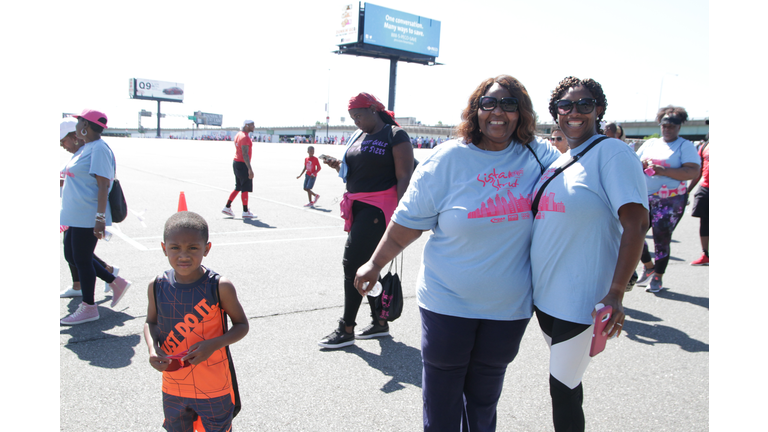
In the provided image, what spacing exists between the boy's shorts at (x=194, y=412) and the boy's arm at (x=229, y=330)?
0.82 feet

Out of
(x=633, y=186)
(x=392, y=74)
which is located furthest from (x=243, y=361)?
(x=392, y=74)

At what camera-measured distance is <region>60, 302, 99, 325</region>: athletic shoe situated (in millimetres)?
4094

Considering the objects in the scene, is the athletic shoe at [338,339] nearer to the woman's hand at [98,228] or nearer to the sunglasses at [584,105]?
the woman's hand at [98,228]

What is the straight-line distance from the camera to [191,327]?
214 centimetres

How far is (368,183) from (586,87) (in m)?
1.87

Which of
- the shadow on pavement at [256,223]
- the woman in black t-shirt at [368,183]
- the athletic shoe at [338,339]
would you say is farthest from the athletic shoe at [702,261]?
the shadow on pavement at [256,223]

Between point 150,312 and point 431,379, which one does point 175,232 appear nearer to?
point 150,312

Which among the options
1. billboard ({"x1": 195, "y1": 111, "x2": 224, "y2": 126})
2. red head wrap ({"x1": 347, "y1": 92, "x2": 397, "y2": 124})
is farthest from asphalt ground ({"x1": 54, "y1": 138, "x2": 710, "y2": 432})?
billboard ({"x1": 195, "y1": 111, "x2": 224, "y2": 126})

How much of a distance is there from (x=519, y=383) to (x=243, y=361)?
6.28ft

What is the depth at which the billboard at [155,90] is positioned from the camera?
110m

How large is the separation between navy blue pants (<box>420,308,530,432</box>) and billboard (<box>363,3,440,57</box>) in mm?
62176

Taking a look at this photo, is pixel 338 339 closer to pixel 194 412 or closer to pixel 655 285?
pixel 194 412

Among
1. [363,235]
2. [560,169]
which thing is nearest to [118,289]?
Result: [363,235]

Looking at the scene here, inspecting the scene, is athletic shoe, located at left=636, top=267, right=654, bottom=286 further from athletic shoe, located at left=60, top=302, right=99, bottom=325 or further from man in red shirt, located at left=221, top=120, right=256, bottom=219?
man in red shirt, located at left=221, top=120, right=256, bottom=219
